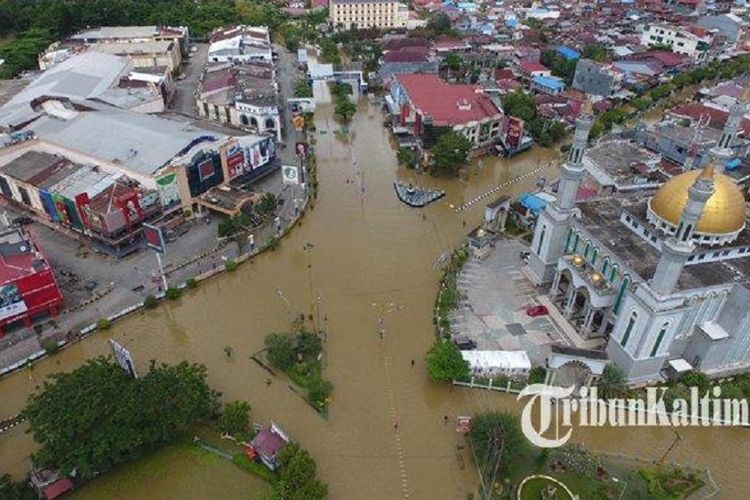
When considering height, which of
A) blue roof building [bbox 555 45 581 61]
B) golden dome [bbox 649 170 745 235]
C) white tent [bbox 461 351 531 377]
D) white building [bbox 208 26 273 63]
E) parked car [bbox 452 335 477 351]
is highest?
golden dome [bbox 649 170 745 235]

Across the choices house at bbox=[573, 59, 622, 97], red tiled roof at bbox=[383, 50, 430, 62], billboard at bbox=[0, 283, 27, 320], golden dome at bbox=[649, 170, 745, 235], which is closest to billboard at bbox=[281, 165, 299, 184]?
billboard at bbox=[0, 283, 27, 320]

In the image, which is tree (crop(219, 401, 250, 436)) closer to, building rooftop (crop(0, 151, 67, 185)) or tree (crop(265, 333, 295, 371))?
tree (crop(265, 333, 295, 371))

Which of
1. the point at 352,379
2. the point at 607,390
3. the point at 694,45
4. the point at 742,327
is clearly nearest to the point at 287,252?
the point at 352,379

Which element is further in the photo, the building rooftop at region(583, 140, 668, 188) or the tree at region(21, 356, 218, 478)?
the building rooftop at region(583, 140, 668, 188)

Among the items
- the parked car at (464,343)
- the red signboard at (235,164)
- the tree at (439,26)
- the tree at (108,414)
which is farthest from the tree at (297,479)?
the tree at (439,26)

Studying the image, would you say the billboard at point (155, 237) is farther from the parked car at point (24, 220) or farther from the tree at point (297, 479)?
the tree at point (297, 479)

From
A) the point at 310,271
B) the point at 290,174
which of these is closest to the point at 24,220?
the point at 290,174
